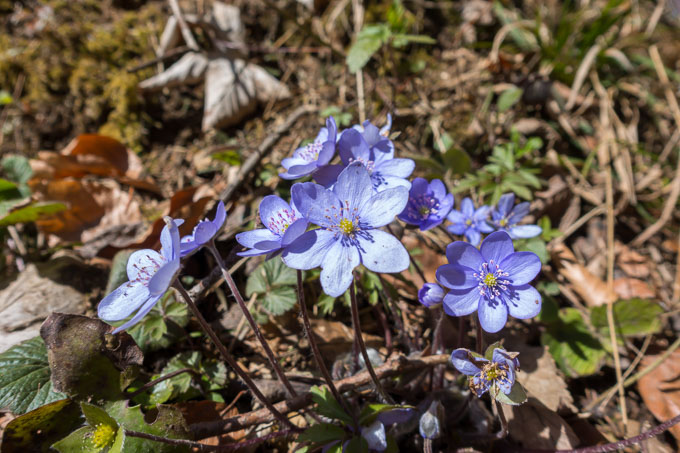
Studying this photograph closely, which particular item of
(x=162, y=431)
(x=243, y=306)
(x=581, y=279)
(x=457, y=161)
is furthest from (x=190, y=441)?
(x=581, y=279)

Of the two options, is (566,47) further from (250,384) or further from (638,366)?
(250,384)

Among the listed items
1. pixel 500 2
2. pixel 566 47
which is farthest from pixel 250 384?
pixel 500 2

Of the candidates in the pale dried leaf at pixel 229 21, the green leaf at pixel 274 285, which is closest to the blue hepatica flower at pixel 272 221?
the green leaf at pixel 274 285

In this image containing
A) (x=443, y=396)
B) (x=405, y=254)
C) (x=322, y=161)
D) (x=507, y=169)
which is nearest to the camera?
(x=405, y=254)

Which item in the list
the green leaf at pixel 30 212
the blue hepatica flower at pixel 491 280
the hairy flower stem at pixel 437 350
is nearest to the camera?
the blue hepatica flower at pixel 491 280

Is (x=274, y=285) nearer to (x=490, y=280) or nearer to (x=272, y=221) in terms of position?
(x=272, y=221)

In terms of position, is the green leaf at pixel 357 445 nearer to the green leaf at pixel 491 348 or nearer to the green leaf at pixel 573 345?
the green leaf at pixel 491 348
